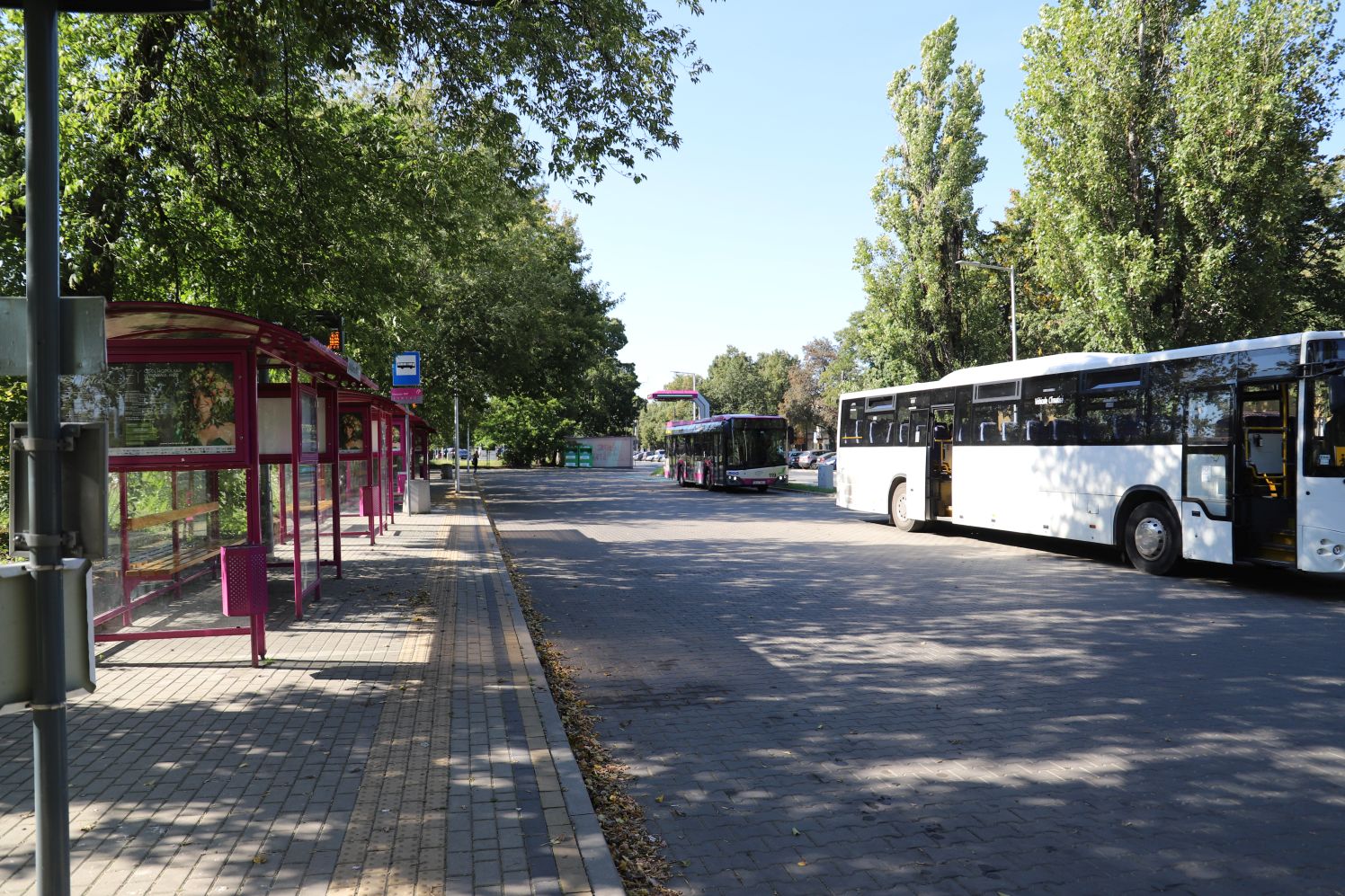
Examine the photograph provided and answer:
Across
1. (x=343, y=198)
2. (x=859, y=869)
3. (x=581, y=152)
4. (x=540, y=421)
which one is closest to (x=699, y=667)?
(x=859, y=869)

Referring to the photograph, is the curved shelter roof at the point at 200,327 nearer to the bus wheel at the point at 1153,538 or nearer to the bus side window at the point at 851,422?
the bus wheel at the point at 1153,538

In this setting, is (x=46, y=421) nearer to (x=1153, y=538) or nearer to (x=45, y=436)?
(x=45, y=436)

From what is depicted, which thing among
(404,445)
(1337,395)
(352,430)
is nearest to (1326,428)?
(1337,395)

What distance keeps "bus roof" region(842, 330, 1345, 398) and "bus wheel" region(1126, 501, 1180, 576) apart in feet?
6.76

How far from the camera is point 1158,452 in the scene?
12398mm

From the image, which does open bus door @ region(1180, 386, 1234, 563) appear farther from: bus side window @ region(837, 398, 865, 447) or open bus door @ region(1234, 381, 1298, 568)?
bus side window @ region(837, 398, 865, 447)

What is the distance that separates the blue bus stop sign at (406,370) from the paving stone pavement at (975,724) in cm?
894

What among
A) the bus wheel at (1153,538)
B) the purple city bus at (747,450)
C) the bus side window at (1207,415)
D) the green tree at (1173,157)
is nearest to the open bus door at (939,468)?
the bus wheel at (1153,538)

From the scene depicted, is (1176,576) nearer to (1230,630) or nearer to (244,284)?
(1230,630)

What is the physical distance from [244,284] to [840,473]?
551 inches

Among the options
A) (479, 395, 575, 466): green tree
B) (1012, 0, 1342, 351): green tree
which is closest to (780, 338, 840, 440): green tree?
(479, 395, 575, 466): green tree

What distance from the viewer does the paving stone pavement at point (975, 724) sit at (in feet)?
13.0

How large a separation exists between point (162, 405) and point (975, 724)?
A: 653 cm

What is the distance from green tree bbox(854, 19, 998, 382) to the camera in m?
33.3
